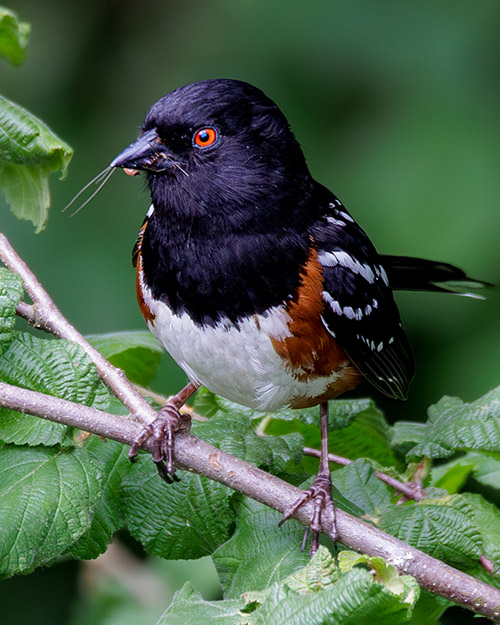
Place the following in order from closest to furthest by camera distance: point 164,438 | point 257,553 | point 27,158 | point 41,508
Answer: point 41,508 < point 257,553 < point 164,438 < point 27,158

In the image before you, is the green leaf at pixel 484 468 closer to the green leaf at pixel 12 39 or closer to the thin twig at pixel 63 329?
the thin twig at pixel 63 329

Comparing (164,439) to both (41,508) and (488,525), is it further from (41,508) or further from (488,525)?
(488,525)

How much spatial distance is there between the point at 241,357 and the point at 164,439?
0.37 meters

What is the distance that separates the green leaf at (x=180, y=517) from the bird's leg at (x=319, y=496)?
15 centimetres

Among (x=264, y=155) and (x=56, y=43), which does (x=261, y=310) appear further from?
(x=56, y=43)

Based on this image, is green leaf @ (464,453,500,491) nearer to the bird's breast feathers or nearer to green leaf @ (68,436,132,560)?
the bird's breast feathers

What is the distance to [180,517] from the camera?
1811 mm

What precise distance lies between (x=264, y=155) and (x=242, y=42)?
2.02m

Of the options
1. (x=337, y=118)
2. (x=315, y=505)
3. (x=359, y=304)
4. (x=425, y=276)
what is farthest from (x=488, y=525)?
(x=337, y=118)

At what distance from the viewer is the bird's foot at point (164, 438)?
1.75 meters

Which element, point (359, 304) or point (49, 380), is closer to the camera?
point (49, 380)

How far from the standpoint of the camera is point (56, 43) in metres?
4.12

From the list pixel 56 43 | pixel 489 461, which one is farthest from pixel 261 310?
pixel 56 43

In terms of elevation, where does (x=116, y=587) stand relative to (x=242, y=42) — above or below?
below
